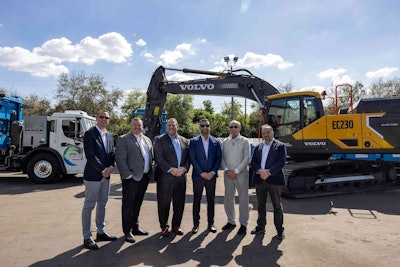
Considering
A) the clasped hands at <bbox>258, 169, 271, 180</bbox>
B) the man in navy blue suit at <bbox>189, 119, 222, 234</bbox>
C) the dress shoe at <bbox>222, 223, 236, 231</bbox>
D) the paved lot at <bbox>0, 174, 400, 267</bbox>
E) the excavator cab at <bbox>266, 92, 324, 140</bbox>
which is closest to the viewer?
the paved lot at <bbox>0, 174, 400, 267</bbox>

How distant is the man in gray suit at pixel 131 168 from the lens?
457 cm

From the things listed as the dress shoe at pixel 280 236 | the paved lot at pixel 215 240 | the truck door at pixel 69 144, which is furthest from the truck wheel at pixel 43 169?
the dress shoe at pixel 280 236

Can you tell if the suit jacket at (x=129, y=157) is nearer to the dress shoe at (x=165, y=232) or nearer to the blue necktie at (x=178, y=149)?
the blue necktie at (x=178, y=149)

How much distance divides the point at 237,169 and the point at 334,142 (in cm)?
441

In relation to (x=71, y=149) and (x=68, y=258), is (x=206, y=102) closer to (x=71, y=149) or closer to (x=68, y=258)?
(x=71, y=149)

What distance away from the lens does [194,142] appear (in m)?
5.14

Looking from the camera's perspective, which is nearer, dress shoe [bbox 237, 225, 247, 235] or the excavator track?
dress shoe [bbox 237, 225, 247, 235]

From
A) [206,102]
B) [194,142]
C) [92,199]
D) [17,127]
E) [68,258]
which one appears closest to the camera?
[68,258]

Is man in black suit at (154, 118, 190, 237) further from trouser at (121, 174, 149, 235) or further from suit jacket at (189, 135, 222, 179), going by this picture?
trouser at (121, 174, 149, 235)

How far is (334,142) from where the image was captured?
27.1 ft

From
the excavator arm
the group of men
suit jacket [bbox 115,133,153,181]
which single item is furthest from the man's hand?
the excavator arm

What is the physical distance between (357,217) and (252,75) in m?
5.89

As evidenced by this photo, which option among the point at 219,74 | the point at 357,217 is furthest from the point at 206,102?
the point at 357,217

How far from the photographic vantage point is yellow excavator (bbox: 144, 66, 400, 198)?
805cm
